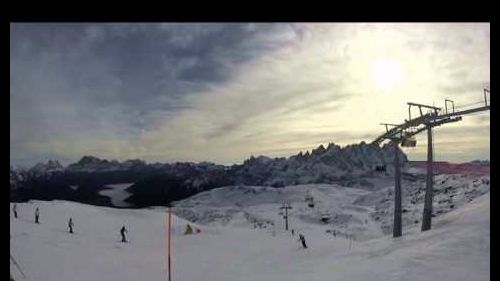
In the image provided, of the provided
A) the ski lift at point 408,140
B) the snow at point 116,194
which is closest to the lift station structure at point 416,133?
the ski lift at point 408,140

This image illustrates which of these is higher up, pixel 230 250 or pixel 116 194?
pixel 116 194

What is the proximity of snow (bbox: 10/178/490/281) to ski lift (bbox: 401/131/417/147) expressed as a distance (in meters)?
0.32

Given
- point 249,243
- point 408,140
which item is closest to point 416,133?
point 408,140

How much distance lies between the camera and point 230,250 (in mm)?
3775

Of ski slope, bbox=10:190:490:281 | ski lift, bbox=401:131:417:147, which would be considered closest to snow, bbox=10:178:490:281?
ski slope, bbox=10:190:490:281

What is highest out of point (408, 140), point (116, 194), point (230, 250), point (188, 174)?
point (408, 140)

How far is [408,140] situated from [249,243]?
1.20 m

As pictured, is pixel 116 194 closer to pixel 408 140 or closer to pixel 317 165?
pixel 317 165

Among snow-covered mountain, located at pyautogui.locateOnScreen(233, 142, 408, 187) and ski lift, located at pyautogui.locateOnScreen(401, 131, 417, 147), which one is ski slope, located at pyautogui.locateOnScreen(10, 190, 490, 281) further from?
ski lift, located at pyautogui.locateOnScreen(401, 131, 417, 147)

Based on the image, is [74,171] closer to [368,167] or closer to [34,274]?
[34,274]
